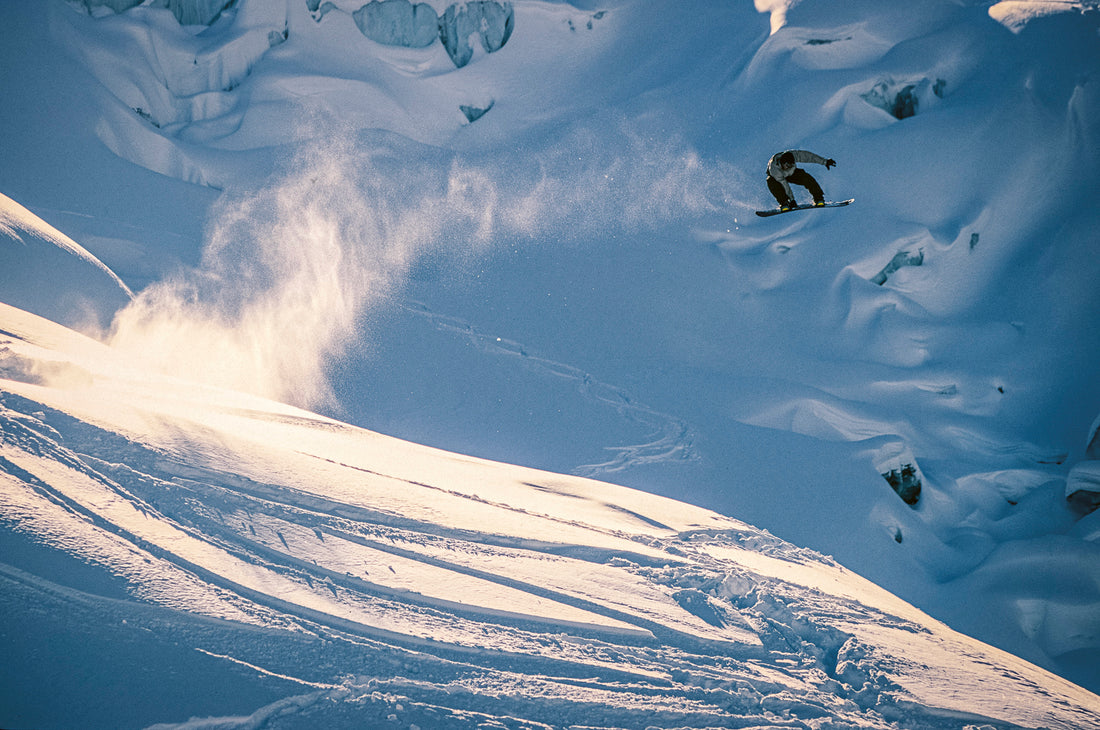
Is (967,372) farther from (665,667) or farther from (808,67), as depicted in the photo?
(665,667)

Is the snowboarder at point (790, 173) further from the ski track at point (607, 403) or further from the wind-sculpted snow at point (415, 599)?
the wind-sculpted snow at point (415, 599)

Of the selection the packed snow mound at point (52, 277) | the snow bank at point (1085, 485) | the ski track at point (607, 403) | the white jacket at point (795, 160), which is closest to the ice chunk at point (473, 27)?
the ski track at point (607, 403)

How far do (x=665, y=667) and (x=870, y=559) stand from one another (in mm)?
4951

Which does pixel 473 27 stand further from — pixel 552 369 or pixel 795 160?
pixel 795 160

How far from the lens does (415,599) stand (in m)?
4.00

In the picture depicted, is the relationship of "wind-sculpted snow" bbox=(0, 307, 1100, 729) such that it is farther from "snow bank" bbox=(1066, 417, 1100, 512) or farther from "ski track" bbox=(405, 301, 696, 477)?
"snow bank" bbox=(1066, 417, 1100, 512)

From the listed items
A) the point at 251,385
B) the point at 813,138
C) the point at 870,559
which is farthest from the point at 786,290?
the point at 251,385

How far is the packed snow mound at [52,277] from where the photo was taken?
25.2 feet

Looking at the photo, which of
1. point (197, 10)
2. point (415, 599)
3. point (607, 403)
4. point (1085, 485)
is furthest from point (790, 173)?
point (197, 10)

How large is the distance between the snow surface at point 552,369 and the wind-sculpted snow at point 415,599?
3cm

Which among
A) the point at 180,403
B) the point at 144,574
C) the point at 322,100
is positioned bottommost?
the point at 144,574

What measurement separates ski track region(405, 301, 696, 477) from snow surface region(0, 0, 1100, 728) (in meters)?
0.07

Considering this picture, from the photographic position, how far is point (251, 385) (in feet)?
29.5

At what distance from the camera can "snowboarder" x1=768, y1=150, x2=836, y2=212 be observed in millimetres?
6188
